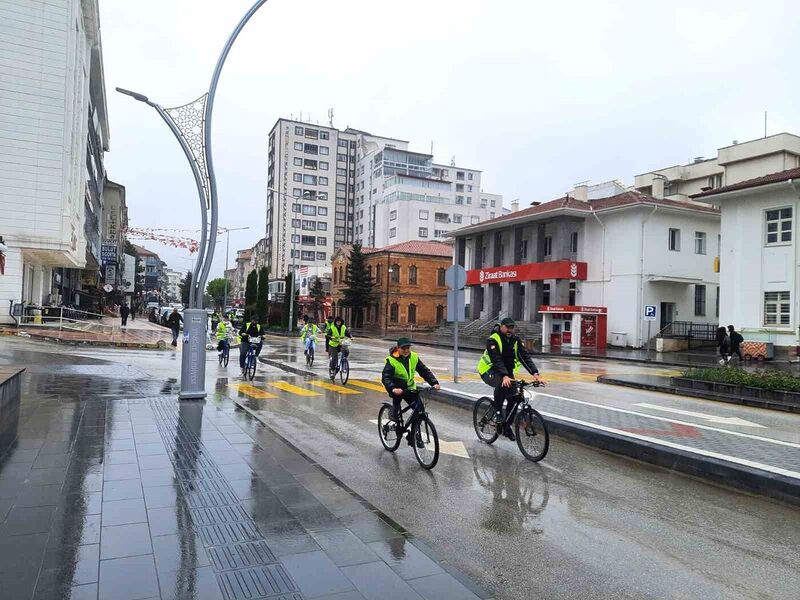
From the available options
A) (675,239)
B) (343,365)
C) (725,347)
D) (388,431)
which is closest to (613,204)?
(675,239)

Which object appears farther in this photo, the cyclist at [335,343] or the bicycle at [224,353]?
the bicycle at [224,353]

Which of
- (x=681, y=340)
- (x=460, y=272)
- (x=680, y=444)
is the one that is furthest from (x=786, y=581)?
(x=681, y=340)

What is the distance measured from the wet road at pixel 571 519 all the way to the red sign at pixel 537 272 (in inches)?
1210

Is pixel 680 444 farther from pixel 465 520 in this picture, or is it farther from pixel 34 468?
pixel 34 468

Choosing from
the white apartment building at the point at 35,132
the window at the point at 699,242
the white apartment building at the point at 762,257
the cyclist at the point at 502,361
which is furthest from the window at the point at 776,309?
the white apartment building at the point at 35,132

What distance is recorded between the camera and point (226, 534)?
4375 millimetres

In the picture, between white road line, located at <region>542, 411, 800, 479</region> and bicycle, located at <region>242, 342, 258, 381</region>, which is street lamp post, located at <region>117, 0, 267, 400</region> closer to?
bicycle, located at <region>242, 342, 258, 381</region>

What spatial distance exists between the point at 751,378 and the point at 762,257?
637 inches

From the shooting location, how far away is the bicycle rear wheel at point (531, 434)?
736cm

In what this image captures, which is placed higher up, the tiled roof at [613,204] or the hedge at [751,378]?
the tiled roof at [613,204]

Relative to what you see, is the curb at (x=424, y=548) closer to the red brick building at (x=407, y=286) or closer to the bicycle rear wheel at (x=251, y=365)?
the bicycle rear wheel at (x=251, y=365)

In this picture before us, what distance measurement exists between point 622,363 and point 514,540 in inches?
911

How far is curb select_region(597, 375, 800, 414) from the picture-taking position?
12.1m

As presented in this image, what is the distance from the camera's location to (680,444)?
7.92m
